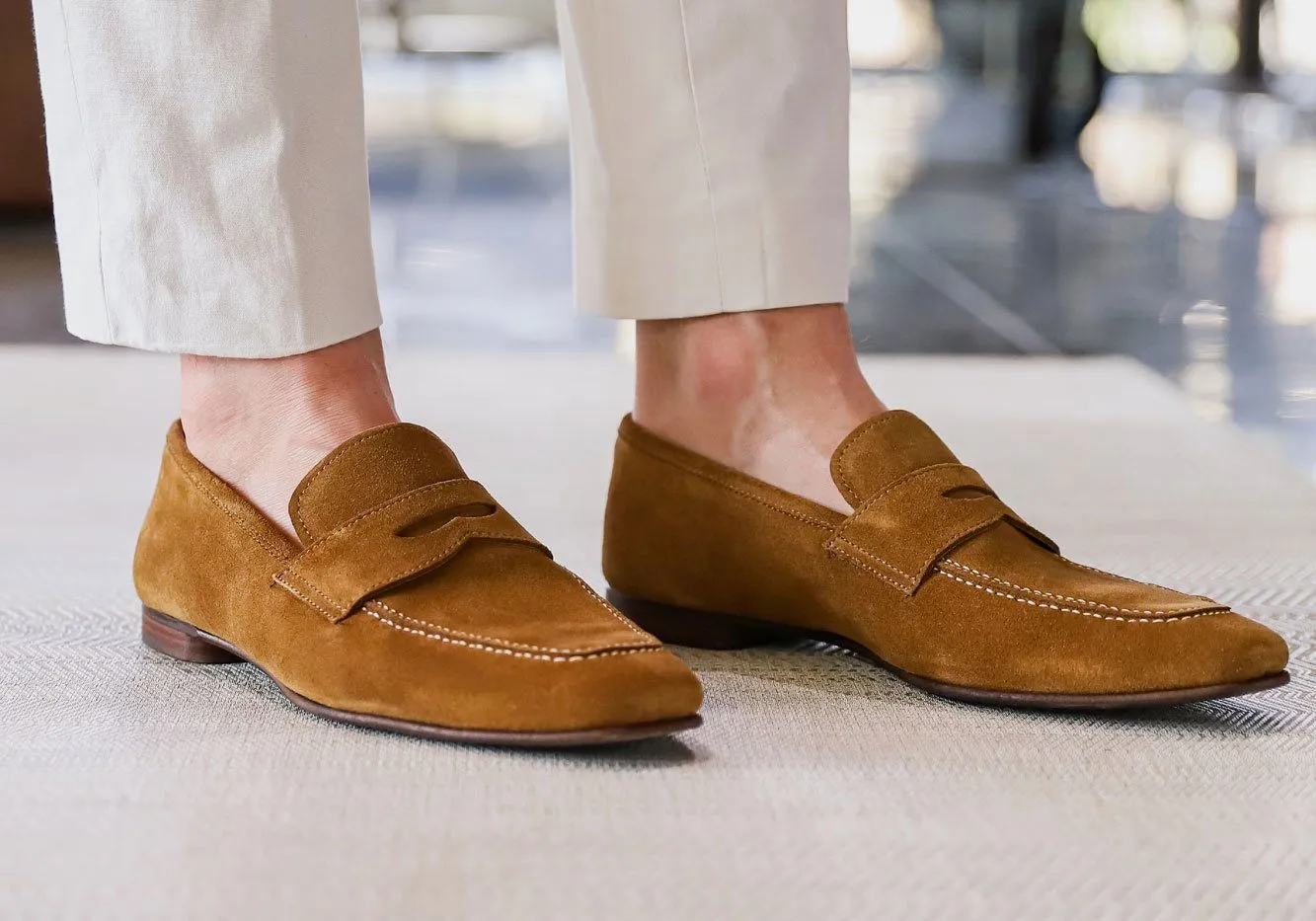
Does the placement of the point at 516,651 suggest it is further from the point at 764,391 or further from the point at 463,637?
the point at 764,391

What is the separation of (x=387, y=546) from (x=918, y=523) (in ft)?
0.75

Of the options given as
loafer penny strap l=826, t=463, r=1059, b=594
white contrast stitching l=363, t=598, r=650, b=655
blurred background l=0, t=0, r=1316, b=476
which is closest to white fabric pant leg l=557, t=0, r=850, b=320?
loafer penny strap l=826, t=463, r=1059, b=594

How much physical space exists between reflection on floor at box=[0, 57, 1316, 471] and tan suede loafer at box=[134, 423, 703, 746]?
920 mm

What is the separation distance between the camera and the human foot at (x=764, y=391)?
0.70 m

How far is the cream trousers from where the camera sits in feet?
1.95

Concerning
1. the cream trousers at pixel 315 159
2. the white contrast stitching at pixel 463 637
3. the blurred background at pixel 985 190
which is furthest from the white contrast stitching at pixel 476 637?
the blurred background at pixel 985 190

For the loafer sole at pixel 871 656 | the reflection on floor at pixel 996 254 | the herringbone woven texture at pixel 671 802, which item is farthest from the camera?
the reflection on floor at pixel 996 254

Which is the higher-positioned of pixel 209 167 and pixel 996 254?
pixel 209 167

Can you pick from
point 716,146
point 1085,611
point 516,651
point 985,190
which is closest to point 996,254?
point 985,190

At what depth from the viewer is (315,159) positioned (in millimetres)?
614

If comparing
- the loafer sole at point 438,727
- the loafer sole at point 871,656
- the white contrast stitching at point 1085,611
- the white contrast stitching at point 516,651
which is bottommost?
the loafer sole at point 871,656

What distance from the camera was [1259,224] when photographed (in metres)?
3.25

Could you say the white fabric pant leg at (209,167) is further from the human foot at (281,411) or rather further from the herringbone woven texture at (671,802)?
the herringbone woven texture at (671,802)

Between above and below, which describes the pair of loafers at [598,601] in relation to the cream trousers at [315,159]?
below
